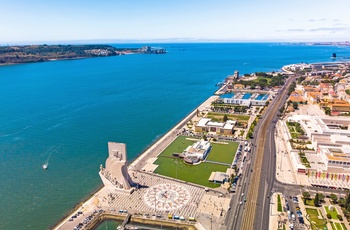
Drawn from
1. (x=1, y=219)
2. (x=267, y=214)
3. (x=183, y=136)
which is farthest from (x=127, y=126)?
(x=267, y=214)

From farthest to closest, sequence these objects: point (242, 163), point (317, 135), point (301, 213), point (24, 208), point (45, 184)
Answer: point (317, 135)
point (242, 163)
point (45, 184)
point (24, 208)
point (301, 213)

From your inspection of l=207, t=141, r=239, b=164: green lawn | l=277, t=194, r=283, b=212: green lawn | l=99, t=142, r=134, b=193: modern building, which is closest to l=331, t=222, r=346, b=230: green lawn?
l=277, t=194, r=283, b=212: green lawn

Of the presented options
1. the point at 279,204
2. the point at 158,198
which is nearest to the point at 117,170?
the point at 158,198

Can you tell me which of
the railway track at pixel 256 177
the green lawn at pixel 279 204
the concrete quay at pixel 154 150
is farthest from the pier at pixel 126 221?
the green lawn at pixel 279 204

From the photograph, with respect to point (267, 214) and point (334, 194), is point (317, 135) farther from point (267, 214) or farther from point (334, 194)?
point (267, 214)

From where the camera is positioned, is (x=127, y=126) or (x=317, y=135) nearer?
(x=317, y=135)

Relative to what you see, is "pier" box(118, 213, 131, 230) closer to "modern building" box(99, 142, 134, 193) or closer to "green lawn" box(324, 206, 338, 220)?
"modern building" box(99, 142, 134, 193)

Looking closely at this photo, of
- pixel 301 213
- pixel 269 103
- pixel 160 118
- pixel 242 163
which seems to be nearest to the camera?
pixel 301 213

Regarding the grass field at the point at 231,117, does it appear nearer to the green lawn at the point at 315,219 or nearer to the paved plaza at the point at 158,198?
the paved plaza at the point at 158,198
